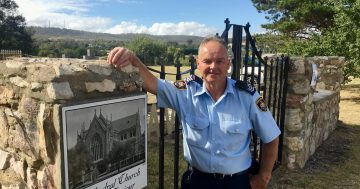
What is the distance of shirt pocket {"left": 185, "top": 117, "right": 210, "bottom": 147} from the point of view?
2500 mm

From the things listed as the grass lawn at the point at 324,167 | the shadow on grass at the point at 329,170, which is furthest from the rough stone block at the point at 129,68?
the shadow on grass at the point at 329,170

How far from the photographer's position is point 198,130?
2.53m

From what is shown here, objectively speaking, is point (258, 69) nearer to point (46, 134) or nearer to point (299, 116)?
point (299, 116)

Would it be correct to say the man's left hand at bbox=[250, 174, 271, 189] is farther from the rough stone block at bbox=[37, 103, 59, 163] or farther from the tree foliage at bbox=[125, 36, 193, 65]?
the rough stone block at bbox=[37, 103, 59, 163]

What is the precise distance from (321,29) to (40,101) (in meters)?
16.8

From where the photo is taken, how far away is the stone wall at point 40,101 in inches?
75.0

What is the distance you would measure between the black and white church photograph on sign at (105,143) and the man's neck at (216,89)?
49 centimetres

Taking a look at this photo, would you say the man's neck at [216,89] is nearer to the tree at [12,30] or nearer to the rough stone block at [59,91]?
the rough stone block at [59,91]

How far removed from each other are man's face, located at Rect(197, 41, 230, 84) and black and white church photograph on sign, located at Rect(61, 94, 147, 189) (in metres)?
0.48

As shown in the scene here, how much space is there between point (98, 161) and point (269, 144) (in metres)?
1.34

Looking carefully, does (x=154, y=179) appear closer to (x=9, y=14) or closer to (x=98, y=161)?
(x=98, y=161)

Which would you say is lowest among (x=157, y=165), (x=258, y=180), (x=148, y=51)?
(x=157, y=165)

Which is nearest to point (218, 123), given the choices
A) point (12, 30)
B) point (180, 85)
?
point (180, 85)

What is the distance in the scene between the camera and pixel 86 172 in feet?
6.61
